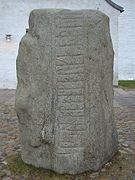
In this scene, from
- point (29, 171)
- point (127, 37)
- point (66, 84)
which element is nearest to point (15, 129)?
point (29, 171)

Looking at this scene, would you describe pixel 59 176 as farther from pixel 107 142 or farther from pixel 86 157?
pixel 107 142

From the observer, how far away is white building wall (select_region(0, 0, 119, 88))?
13.3 m

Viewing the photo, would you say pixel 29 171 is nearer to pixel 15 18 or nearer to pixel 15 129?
pixel 15 129

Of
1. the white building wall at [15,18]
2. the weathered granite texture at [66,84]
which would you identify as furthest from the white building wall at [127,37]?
the weathered granite texture at [66,84]

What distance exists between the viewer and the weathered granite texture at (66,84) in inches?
138

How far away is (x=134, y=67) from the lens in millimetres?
18281

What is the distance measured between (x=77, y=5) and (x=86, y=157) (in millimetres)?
10569

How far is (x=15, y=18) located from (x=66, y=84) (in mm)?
10412

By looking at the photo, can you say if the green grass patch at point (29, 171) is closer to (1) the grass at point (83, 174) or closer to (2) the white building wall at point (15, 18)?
(1) the grass at point (83, 174)

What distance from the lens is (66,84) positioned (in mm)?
3523

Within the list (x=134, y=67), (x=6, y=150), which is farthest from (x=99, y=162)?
(x=134, y=67)

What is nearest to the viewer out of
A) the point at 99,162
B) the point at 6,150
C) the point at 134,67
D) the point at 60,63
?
the point at 60,63

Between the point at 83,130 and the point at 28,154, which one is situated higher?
the point at 83,130

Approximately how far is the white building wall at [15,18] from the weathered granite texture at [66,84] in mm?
10006
